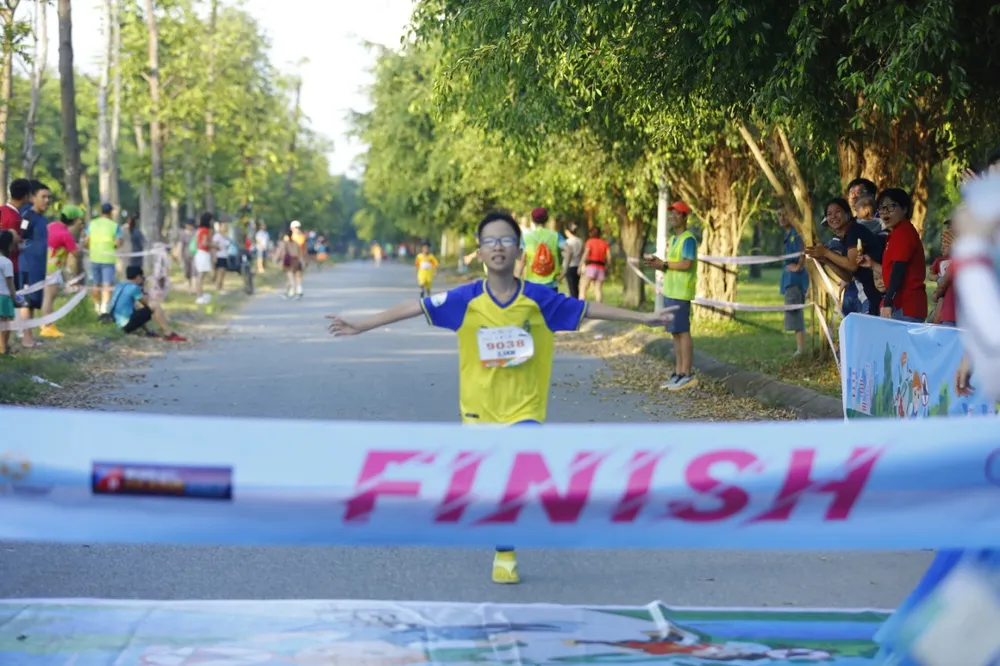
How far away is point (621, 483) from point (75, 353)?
14.1 meters

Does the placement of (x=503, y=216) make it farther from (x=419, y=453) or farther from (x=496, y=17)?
(x=496, y=17)

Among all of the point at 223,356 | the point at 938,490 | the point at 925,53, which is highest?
the point at 925,53

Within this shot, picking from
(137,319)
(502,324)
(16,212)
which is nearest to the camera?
(502,324)

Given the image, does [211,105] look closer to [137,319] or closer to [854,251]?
[137,319]

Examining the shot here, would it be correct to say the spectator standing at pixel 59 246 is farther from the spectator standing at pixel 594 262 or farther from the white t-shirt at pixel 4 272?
the spectator standing at pixel 594 262

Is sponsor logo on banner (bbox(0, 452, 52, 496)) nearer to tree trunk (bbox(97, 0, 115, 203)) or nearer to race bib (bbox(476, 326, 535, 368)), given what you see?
race bib (bbox(476, 326, 535, 368))

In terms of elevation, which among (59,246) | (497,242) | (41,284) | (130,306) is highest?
(497,242)

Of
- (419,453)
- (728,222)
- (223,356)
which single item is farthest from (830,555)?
(728,222)

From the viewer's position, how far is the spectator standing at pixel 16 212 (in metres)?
16.2

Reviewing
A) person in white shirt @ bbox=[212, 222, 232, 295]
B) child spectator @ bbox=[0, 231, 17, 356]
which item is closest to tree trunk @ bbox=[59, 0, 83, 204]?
child spectator @ bbox=[0, 231, 17, 356]

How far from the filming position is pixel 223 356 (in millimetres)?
18734

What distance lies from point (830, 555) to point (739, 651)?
222cm

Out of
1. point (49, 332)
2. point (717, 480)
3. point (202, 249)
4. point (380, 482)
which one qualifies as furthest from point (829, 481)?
point (202, 249)

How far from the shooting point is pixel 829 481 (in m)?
4.28
